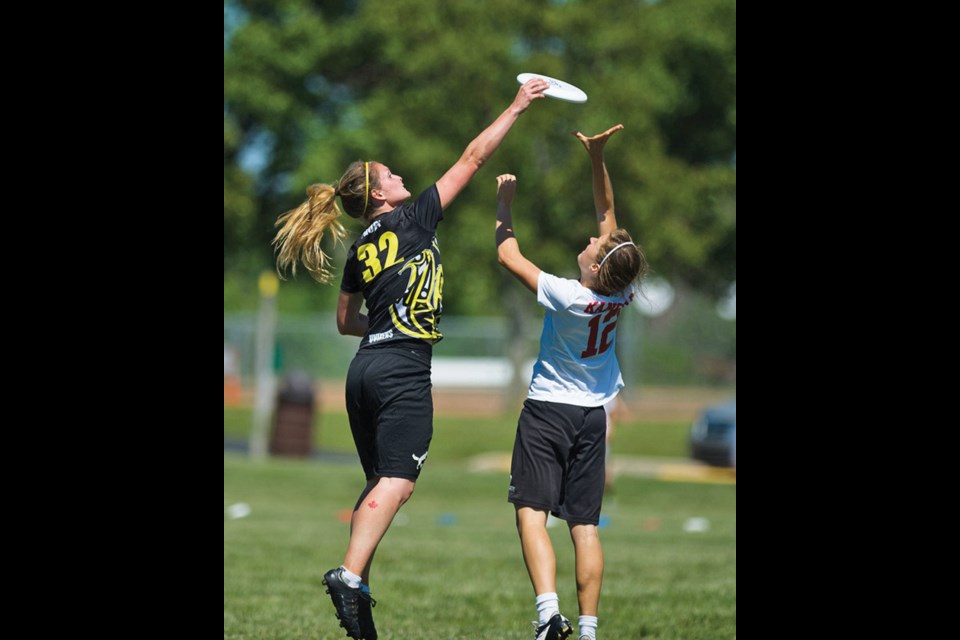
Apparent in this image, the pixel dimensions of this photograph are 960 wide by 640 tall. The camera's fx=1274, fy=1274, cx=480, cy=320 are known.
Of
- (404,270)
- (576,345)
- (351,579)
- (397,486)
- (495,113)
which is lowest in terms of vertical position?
(351,579)

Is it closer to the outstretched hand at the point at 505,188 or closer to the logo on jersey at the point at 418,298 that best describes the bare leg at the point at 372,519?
the logo on jersey at the point at 418,298

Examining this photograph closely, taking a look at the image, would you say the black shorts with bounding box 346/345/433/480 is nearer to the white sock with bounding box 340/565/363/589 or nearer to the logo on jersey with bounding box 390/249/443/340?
the logo on jersey with bounding box 390/249/443/340

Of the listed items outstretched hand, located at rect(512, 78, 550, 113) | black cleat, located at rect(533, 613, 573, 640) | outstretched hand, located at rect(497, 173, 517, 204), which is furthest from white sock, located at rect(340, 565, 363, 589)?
outstretched hand, located at rect(512, 78, 550, 113)

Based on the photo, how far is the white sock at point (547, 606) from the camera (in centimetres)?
647

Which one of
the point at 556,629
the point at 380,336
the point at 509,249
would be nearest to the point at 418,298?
the point at 380,336

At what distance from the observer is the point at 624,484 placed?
74.3 feet

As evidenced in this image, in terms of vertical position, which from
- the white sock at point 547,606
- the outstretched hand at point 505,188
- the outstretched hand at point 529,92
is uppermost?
the outstretched hand at point 529,92

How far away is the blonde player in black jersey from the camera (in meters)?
6.62

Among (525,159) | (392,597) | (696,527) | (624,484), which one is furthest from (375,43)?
(392,597)

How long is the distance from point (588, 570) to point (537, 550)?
0.30m

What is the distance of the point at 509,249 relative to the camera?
21.9 ft

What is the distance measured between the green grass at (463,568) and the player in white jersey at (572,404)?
41.4 inches

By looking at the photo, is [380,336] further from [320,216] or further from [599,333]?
[599,333]

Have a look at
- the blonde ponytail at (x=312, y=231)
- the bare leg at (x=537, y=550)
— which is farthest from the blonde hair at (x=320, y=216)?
the bare leg at (x=537, y=550)
